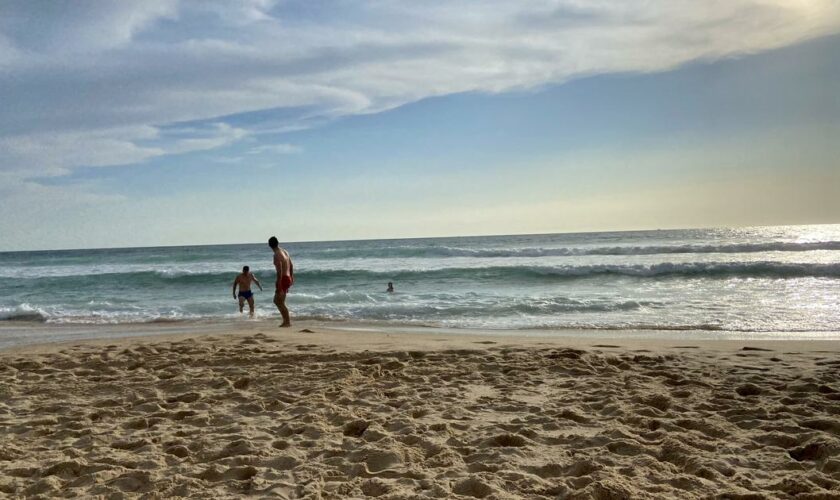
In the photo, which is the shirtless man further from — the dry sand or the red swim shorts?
the dry sand

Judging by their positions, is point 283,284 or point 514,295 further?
point 514,295

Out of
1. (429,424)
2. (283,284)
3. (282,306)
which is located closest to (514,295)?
(283,284)

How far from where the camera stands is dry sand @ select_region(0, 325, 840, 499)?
3461 millimetres

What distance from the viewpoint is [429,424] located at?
452 centimetres

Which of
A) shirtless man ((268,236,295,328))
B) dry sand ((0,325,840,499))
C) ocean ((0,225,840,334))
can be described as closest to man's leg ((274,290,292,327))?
shirtless man ((268,236,295,328))

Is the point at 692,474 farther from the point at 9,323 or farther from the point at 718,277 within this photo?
the point at 718,277

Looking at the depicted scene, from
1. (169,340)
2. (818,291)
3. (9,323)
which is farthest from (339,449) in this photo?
(818,291)

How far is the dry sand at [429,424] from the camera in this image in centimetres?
346

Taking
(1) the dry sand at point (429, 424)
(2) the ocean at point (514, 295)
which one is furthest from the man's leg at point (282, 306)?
(1) the dry sand at point (429, 424)

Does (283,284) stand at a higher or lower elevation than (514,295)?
higher

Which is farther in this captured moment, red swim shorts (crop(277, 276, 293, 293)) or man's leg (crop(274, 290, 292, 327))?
red swim shorts (crop(277, 276, 293, 293))

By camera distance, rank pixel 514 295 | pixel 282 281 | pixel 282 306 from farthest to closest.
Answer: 1. pixel 514 295
2. pixel 282 281
3. pixel 282 306

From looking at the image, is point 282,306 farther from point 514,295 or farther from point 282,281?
point 514,295

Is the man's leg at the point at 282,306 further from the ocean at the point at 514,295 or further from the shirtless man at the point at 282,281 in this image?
the ocean at the point at 514,295
